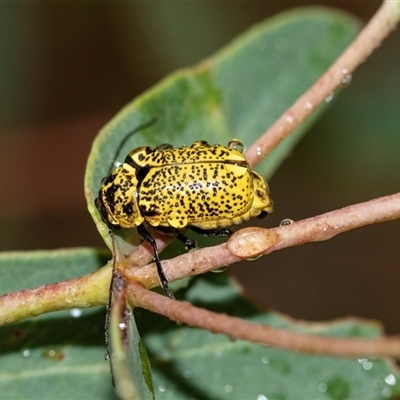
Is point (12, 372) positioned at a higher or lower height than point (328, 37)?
lower

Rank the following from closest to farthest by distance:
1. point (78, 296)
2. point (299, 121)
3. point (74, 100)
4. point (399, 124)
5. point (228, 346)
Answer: point (78, 296), point (299, 121), point (228, 346), point (399, 124), point (74, 100)

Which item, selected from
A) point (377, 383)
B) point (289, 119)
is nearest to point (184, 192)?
point (289, 119)

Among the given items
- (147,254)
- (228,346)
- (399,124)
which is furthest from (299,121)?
(399,124)

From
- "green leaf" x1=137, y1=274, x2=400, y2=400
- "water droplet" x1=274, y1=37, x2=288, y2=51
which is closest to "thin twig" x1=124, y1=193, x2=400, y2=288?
"green leaf" x1=137, y1=274, x2=400, y2=400

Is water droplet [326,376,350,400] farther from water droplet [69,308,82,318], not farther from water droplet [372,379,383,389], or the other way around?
water droplet [69,308,82,318]

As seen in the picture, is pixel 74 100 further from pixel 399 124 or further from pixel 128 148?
pixel 128 148

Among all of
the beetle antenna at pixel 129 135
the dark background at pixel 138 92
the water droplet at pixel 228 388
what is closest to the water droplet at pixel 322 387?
the water droplet at pixel 228 388
